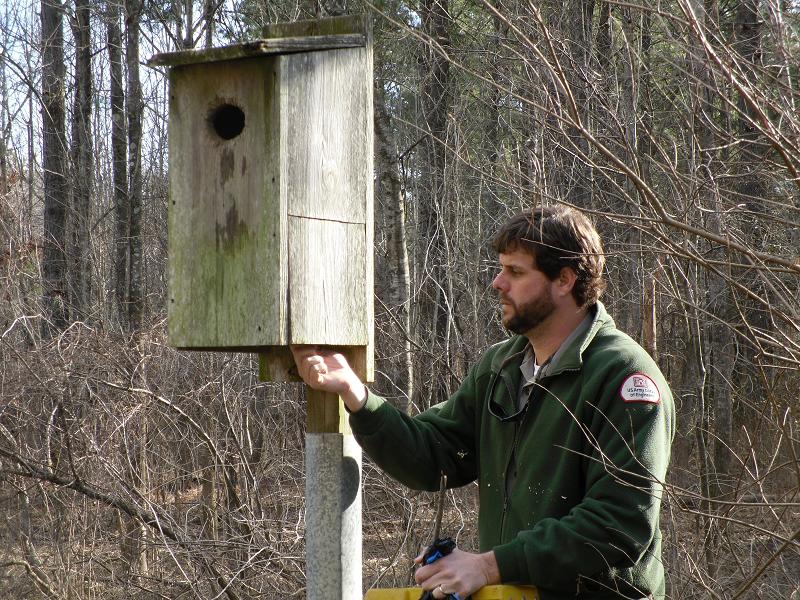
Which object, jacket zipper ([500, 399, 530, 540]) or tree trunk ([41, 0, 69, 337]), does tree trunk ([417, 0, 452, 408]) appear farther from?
tree trunk ([41, 0, 69, 337])

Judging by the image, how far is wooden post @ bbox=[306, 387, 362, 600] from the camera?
9.53 feet

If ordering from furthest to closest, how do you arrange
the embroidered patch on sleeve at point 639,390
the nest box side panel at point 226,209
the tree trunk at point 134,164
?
the tree trunk at point 134,164, the nest box side panel at point 226,209, the embroidered patch on sleeve at point 639,390

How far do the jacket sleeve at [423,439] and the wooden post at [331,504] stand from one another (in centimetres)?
8

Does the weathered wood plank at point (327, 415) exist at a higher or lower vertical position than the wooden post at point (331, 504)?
higher

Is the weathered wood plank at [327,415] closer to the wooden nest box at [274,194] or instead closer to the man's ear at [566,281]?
the wooden nest box at [274,194]

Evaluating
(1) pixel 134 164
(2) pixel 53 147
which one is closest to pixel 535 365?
(1) pixel 134 164

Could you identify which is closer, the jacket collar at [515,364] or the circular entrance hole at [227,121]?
the jacket collar at [515,364]

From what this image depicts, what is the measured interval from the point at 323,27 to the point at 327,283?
829 millimetres

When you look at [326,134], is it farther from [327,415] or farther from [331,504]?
[331,504]

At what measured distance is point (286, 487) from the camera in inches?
228

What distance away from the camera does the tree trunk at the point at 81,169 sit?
10.1 m

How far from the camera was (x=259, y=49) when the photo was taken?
2.85m

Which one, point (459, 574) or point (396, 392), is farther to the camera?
point (396, 392)

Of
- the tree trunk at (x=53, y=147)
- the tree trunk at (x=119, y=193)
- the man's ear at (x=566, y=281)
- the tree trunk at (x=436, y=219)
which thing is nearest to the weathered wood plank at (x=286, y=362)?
the man's ear at (x=566, y=281)
